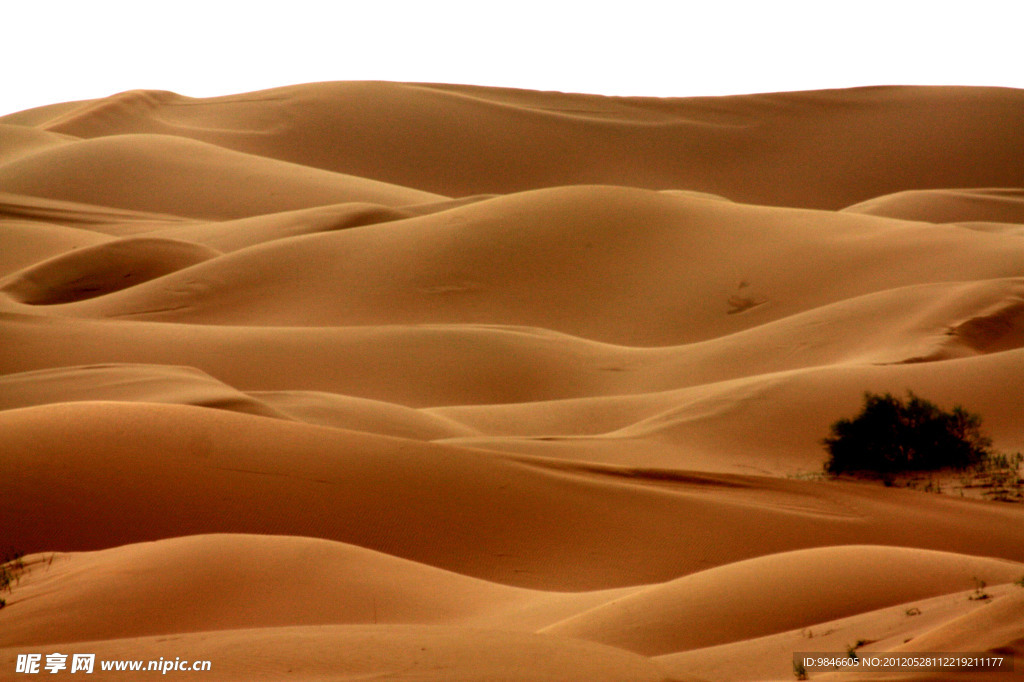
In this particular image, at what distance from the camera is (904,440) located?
9.20 m

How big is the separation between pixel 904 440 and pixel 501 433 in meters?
3.91

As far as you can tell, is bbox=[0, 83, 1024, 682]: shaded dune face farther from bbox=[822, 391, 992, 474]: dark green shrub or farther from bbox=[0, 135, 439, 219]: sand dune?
bbox=[0, 135, 439, 219]: sand dune

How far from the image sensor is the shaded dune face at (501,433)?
188 inches

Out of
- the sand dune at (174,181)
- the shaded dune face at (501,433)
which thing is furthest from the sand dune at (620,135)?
the shaded dune face at (501,433)

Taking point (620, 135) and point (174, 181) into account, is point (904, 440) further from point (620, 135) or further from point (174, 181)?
point (620, 135)

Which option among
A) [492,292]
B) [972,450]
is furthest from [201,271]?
[972,450]

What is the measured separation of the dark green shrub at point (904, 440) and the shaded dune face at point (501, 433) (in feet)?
2.02

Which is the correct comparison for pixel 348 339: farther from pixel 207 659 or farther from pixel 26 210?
pixel 26 210

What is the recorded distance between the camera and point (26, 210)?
95.1ft

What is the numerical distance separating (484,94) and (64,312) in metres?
41.8

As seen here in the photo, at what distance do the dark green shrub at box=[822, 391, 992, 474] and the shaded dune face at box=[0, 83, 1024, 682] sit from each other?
0.62 metres

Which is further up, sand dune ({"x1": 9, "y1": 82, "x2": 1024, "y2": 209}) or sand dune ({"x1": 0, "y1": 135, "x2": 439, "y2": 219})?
sand dune ({"x1": 9, "y1": 82, "x2": 1024, "y2": 209})

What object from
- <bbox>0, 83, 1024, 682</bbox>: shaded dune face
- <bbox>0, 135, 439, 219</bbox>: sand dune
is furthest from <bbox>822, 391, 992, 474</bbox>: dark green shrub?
<bbox>0, 135, 439, 219</bbox>: sand dune

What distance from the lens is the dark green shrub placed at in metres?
Answer: 9.16
